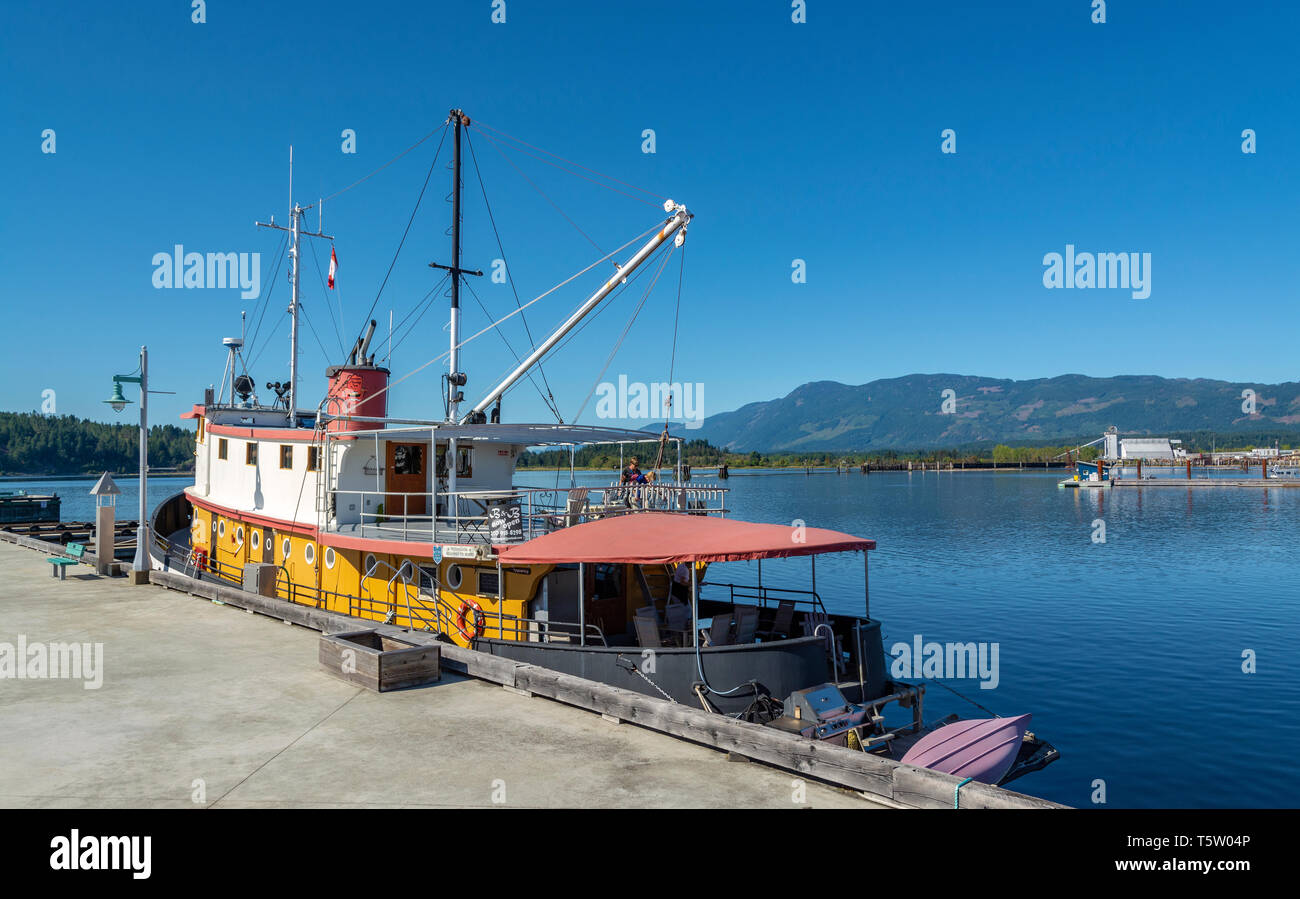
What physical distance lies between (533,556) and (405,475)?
7.36 m

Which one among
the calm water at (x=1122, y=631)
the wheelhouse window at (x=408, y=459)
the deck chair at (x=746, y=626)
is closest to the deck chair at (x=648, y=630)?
the deck chair at (x=746, y=626)

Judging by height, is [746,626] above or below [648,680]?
above

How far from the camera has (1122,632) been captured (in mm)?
26188

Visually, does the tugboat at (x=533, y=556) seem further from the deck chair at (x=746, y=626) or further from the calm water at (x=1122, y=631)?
the calm water at (x=1122, y=631)

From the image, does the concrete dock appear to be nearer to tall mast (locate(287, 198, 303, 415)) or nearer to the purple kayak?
the purple kayak

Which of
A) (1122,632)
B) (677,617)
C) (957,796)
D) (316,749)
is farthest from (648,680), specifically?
(1122,632)

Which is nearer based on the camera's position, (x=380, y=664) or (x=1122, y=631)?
(x=380, y=664)

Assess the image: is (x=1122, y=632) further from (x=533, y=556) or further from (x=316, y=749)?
(x=316, y=749)

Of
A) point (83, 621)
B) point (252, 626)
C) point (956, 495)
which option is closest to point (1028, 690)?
point (252, 626)

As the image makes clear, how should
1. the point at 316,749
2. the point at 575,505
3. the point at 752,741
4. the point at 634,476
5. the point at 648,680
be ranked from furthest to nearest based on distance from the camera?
the point at 634,476 → the point at 575,505 → the point at 648,680 → the point at 316,749 → the point at 752,741

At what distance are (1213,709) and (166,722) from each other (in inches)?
839
